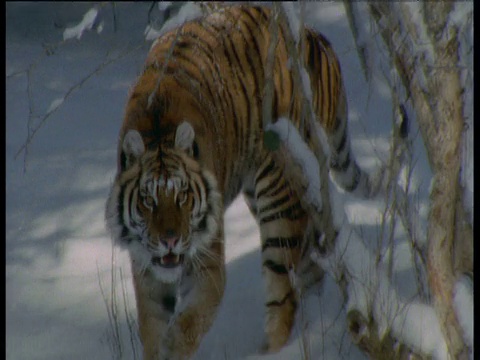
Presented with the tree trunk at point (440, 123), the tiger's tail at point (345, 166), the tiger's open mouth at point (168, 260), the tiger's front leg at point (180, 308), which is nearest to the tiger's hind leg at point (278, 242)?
the tiger's front leg at point (180, 308)

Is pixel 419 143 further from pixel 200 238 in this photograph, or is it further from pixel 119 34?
pixel 119 34

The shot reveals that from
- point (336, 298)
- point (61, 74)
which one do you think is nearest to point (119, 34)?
point (61, 74)

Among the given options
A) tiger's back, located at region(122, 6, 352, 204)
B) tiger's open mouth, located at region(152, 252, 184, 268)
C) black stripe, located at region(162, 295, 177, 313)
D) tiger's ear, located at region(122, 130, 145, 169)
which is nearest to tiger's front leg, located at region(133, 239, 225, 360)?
black stripe, located at region(162, 295, 177, 313)

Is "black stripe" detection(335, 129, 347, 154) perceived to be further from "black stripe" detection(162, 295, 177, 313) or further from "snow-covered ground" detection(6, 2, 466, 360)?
"black stripe" detection(162, 295, 177, 313)

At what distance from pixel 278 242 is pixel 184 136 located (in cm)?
61

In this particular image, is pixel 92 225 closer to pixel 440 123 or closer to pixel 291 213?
pixel 291 213

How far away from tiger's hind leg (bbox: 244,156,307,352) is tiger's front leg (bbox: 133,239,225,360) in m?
0.24

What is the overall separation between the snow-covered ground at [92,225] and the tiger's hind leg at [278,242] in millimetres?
71

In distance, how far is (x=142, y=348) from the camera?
2910 mm

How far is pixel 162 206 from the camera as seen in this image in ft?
8.79

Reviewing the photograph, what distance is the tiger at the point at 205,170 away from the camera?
2729 mm

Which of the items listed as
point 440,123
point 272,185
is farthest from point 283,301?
point 440,123

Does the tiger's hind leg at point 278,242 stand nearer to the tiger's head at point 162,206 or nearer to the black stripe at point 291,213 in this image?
the black stripe at point 291,213

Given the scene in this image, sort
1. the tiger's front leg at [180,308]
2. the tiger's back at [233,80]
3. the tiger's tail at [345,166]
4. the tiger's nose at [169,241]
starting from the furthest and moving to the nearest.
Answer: the tiger's tail at [345,166] < the tiger's back at [233,80] < the tiger's front leg at [180,308] < the tiger's nose at [169,241]
